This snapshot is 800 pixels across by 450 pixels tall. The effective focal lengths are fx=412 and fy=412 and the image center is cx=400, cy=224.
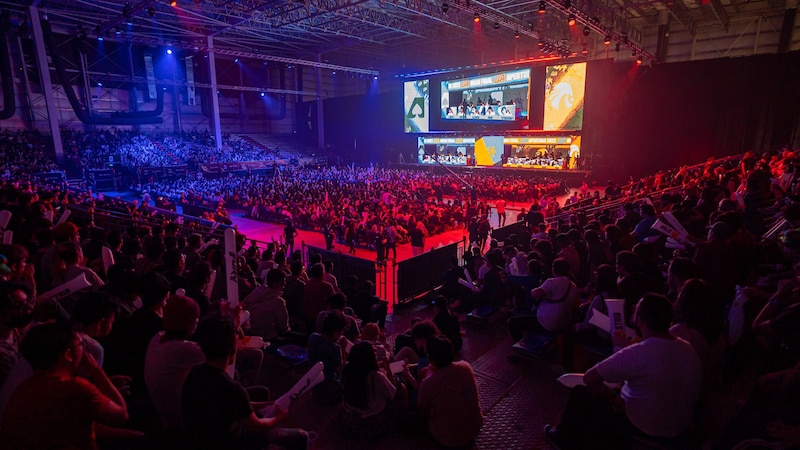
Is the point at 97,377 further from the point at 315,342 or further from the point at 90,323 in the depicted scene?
the point at 315,342

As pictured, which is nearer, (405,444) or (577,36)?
(405,444)

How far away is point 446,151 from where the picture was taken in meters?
33.2

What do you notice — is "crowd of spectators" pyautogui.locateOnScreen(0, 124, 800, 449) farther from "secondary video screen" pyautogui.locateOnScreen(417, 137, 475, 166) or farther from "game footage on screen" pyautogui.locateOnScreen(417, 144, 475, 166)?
"secondary video screen" pyautogui.locateOnScreen(417, 137, 475, 166)

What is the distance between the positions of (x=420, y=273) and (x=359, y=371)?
5.24 metres

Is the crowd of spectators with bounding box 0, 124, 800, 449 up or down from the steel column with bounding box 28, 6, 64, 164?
down

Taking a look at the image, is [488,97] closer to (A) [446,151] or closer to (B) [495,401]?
(A) [446,151]

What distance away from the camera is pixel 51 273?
4.27 meters

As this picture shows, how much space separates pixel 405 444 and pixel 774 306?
317 cm

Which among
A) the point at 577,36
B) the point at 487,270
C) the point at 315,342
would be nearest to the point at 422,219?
the point at 487,270

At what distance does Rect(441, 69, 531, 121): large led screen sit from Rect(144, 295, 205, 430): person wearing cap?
27.3 metres

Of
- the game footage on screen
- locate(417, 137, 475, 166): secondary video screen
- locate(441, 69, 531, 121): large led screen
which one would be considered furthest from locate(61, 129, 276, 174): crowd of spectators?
locate(441, 69, 531, 121): large led screen

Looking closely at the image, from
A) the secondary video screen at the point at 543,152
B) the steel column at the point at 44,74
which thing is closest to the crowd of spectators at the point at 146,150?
the steel column at the point at 44,74

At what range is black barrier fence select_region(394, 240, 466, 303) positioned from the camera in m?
8.01

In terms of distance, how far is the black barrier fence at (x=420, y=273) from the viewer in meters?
8.01
